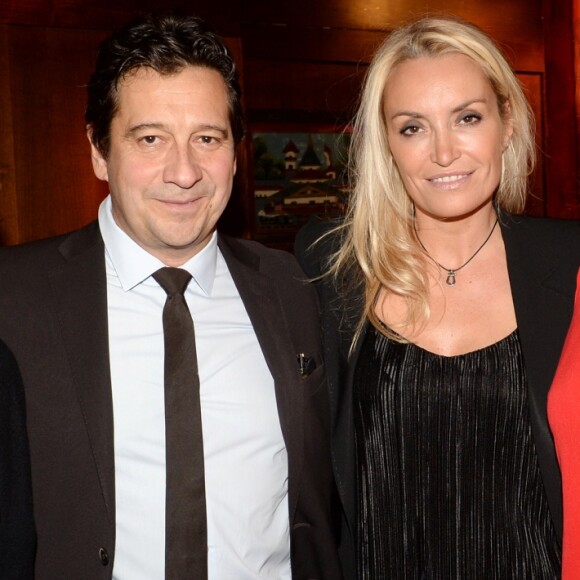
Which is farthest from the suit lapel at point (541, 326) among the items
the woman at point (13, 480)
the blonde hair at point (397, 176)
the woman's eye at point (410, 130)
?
the woman at point (13, 480)

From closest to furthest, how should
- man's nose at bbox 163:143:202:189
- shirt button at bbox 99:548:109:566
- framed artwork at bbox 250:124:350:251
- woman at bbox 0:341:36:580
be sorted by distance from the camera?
woman at bbox 0:341:36:580 < shirt button at bbox 99:548:109:566 < man's nose at bbox 163:143:202:189 < framed artwork at bbox 250:124:350:251

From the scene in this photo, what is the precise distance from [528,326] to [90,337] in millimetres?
1112

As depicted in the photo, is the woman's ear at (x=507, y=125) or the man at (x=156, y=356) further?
the woman's ear at (x=507, y=125)

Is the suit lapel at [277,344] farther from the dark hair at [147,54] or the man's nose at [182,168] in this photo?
the dark hair at [147,54]

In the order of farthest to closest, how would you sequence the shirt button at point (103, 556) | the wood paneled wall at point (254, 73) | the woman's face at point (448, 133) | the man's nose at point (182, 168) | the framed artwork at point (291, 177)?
the framed artwork at point (291, 177) < the wood paneled wall at point (254, 73) < the woman's face at point (448, 133) < the man's nose at point (182, 168) < the shirt button at point (103, 556)

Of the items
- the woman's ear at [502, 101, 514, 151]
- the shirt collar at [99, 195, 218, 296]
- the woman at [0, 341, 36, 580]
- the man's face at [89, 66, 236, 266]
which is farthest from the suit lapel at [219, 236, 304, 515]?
the woman's ear at [502, 101, 514, 151]

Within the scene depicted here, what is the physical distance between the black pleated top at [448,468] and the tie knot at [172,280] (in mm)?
596

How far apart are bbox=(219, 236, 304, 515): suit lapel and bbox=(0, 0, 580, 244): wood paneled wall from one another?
162cm

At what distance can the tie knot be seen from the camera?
1.90 metres

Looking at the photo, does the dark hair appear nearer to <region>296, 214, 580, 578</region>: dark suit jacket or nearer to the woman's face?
the woman's face

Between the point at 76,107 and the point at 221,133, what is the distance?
77.4 inches

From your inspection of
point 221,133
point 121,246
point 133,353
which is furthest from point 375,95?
point 133,353

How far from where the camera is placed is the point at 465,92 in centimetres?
218

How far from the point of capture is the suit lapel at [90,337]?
5.68 ft
